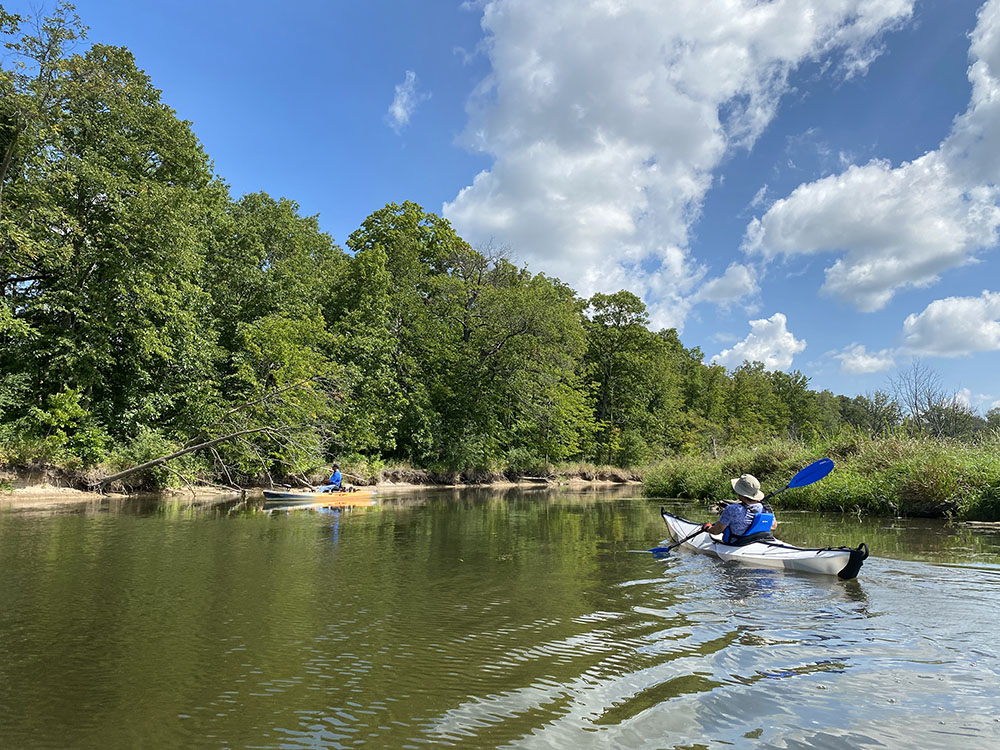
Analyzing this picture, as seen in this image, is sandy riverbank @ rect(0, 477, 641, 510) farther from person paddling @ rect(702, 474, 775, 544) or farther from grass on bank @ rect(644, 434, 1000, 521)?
grass on bank @ rect(644, 434, 1000, 521)

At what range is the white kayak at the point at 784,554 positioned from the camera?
7.42 metres

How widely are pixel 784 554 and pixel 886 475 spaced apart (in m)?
8.28

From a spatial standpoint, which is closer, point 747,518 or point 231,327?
point 747,518

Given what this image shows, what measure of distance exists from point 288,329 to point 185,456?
717 cm

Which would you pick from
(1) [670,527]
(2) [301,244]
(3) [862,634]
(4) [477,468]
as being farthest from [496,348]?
(3) [862,634]

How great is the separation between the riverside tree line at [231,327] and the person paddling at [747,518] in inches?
381

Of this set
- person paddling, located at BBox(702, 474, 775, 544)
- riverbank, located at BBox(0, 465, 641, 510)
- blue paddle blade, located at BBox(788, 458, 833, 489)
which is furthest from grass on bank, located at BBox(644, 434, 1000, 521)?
riverbank, located at BBox(0, 465, 641, 510)

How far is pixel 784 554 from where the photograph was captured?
27.1ft

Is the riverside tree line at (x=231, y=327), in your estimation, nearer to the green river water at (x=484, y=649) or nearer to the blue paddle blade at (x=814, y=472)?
the blue paddle blade at (x=814, y=472)

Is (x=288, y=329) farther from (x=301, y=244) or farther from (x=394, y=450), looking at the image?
(x=394, y=450)

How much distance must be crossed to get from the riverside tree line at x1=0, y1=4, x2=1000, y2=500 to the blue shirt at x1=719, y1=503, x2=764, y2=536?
971 centimetres

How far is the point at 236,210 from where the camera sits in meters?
30.5

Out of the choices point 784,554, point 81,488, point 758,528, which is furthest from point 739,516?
point 81,488

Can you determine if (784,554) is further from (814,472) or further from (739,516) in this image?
(814,472)
